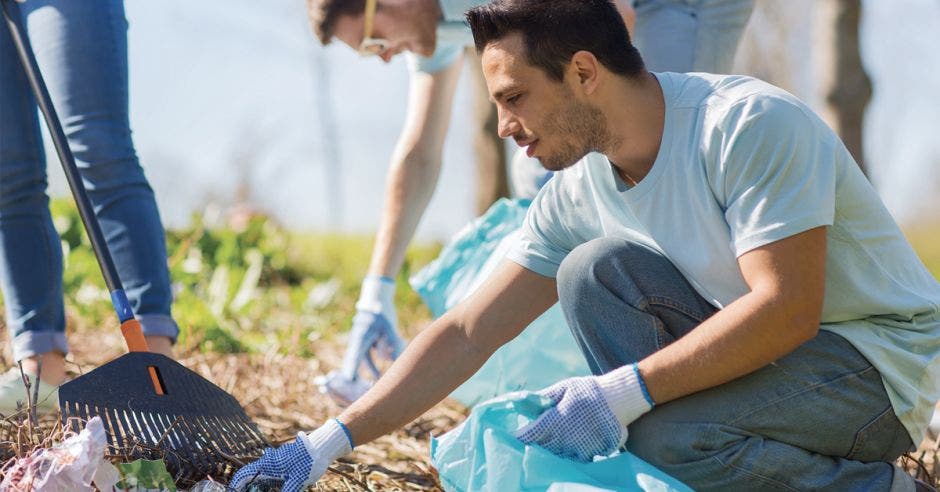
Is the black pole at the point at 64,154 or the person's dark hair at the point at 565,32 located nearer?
the person's dark hair at the point at 565,32

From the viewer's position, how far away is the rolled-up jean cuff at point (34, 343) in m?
2.59

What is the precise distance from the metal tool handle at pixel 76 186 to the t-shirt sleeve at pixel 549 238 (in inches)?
31.3

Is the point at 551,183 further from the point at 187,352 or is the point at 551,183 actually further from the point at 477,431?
the point at 187,352

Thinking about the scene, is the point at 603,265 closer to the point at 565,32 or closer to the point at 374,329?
the point at 565,32

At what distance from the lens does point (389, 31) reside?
2.74m

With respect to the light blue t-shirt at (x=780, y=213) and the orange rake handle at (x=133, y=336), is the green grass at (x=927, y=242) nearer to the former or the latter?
the light blue t-shirt at (x=780, y=213)

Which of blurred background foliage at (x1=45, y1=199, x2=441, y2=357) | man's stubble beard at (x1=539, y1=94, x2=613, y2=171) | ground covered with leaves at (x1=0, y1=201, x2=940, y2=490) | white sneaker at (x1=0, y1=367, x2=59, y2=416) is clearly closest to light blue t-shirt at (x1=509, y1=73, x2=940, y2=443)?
man's stubble beard at (x1=539, y1=94, x2=613, y2=171)

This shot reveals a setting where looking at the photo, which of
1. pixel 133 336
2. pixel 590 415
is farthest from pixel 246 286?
pixel 590 415

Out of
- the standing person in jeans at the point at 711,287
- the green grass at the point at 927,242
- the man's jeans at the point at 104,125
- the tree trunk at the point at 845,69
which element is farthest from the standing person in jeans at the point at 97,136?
the green grass at the point at 927,242

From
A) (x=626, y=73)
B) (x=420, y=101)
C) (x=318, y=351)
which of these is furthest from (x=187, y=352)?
(x=626, y=73)

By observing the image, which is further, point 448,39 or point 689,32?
point 448,39

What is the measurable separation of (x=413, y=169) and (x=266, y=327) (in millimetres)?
1940

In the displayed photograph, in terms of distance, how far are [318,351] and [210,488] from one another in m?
2.56

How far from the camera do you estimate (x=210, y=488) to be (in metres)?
1.80
